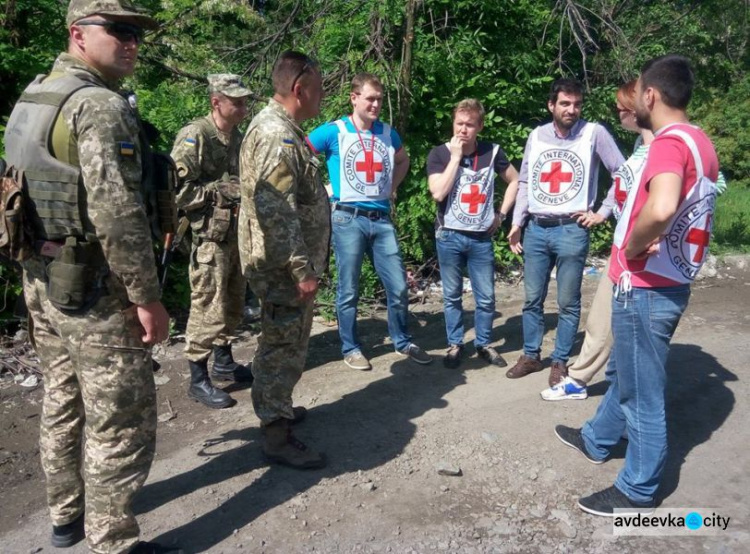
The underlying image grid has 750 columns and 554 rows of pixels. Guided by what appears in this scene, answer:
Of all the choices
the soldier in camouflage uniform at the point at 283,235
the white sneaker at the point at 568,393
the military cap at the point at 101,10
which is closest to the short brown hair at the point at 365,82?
the soldier in camouflage uniform at the point at 283,235

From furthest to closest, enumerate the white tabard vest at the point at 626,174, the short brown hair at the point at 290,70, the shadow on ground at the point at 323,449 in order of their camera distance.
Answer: the white tabard vest at the point at 626,174
the short brown hair at the point at 290,70
the shadow on ground at the point at 323,449

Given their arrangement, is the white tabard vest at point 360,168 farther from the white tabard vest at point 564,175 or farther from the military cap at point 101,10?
the military cap at point 101,10

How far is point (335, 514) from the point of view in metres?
3.16

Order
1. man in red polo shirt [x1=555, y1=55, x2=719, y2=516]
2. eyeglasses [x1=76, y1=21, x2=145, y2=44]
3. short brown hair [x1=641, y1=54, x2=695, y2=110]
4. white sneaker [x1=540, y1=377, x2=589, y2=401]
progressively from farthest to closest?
white sneaker [x1=540, y1=377, x2=589, y2=401] < short brown hair [x1=641, y1=54, x2=695, y2=110] < man in red polo shirt [x1=555, y1=55, x2=719, y2=516] < eyeglasses [x1=76, y1=21, x2=145, y2=44]

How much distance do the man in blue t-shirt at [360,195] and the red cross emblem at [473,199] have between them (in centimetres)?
59

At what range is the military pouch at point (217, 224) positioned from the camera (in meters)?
4.32

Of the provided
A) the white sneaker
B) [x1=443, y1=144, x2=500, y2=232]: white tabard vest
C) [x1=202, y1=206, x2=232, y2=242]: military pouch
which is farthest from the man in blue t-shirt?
the white sneaker

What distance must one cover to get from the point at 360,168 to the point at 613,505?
112 inches

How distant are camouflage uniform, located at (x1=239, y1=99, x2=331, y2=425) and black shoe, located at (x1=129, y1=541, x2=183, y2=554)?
858 millimetres

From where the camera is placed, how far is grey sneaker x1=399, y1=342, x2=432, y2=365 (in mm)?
5035

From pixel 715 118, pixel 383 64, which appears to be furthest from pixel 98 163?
pixel 715 118

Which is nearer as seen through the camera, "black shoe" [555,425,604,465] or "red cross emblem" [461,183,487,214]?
"black shoe" [555,425,604,465]

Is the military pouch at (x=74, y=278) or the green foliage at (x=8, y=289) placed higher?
the military pouch at (x=74, y=278)

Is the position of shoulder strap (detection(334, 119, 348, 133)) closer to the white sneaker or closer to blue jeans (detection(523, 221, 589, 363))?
blue jeans (detection(523, 221, 589, 363))
